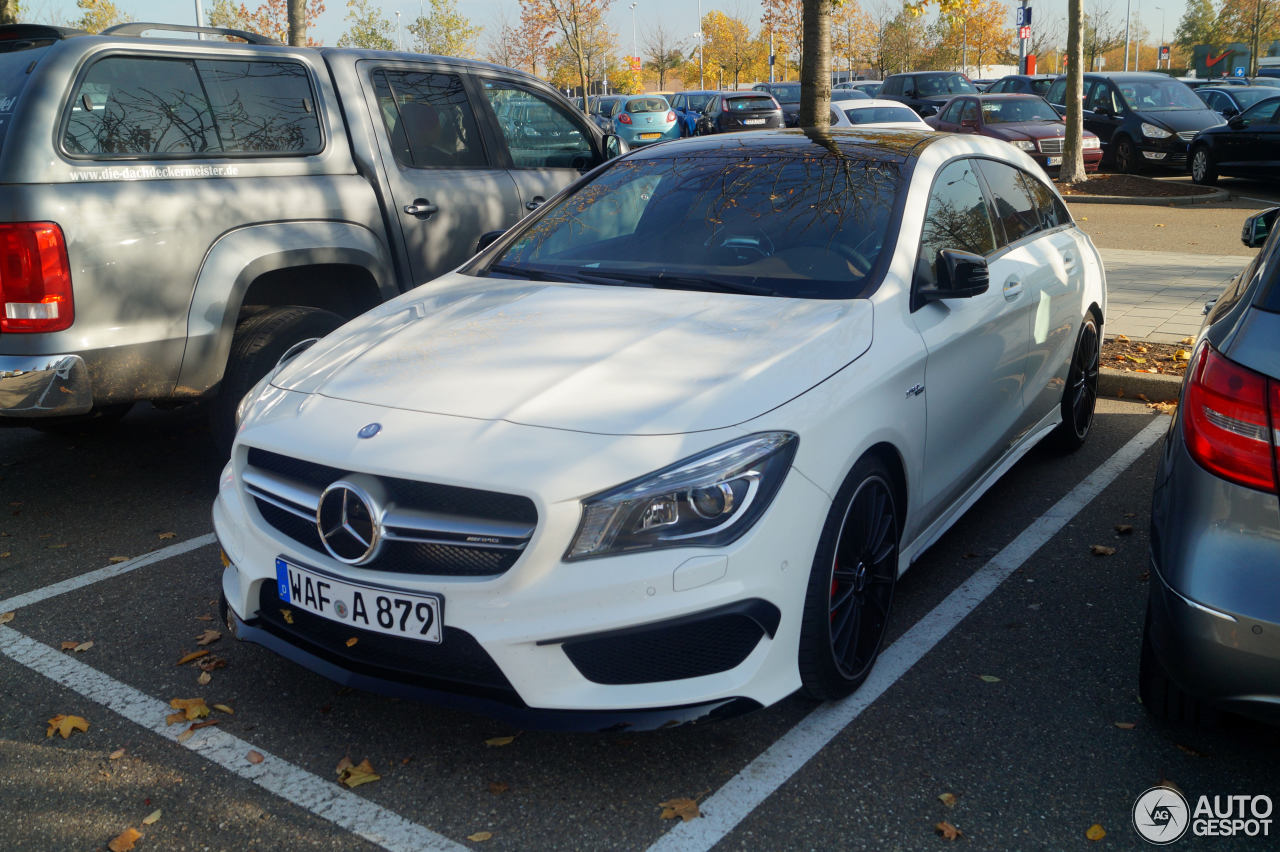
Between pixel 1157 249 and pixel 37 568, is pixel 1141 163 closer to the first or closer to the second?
pixel 1157 249

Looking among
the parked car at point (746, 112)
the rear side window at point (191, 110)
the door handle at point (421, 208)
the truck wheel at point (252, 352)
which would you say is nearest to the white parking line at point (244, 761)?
the truck wheel at point (252, 352)

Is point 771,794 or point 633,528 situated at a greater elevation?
point 633,528

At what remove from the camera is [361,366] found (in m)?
3.33

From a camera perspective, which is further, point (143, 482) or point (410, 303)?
point (143, 482)

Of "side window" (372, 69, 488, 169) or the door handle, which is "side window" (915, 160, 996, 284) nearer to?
the door handle

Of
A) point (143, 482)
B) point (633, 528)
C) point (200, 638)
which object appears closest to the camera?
point (633, 528)

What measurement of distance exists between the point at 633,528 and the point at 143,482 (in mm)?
3753

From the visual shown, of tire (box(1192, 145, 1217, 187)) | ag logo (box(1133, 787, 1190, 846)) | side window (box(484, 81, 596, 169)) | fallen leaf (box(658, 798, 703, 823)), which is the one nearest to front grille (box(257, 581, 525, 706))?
fallen leaf (box(658, 798, 703, 823))

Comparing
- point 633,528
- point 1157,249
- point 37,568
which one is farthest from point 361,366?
point 1157,249

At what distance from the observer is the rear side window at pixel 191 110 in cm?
460

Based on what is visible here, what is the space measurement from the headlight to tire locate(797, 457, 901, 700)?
31 cm

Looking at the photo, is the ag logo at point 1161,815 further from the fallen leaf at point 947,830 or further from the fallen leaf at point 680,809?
the fallen leaf at point 680,809

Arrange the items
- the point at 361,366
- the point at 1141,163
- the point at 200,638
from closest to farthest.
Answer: the point at 361,366 < the point at 200,638 < the point at 1141,163

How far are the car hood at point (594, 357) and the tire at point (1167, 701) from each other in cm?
114
